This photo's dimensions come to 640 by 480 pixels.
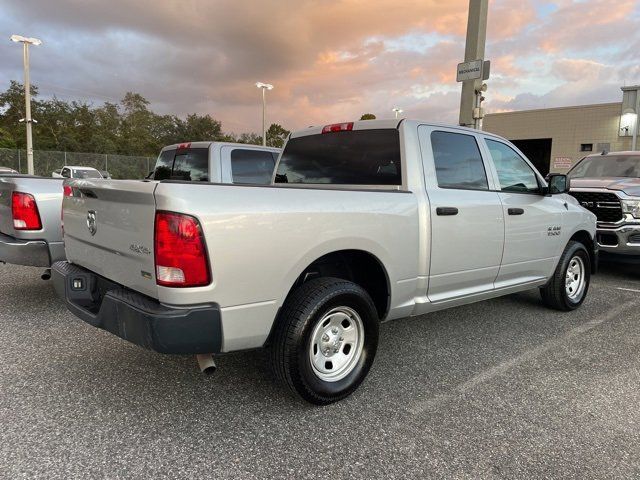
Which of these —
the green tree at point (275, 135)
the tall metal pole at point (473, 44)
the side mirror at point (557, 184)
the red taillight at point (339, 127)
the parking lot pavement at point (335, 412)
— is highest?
the green tree at point (275, 135)

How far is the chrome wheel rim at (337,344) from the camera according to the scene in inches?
121

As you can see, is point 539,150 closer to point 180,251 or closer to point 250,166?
point 250,166

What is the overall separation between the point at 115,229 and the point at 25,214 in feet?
8.18

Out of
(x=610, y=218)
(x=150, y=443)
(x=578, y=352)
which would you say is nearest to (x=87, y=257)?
(x=150, y=443)

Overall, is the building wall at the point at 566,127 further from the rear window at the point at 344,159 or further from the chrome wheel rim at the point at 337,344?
the chrome wheel rim at the point at 337,344

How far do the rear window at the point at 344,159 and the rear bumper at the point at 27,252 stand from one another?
7.83 ft

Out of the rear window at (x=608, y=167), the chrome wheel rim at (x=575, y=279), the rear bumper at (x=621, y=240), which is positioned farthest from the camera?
the rear window at (x=608, y=167)

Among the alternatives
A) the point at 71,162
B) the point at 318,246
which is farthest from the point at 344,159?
the point at 71,162

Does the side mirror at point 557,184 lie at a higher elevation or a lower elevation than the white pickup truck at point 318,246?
higher

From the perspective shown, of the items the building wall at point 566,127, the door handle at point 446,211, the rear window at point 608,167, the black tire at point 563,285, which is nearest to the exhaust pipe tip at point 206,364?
the door handle at point 446,211

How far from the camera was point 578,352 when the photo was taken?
4.14 meters

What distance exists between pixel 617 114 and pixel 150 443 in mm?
33752

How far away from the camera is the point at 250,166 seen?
6.88 metres

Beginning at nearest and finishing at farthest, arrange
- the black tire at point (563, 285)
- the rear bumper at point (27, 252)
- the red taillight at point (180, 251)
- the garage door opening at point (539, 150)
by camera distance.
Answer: the red taillight at point (180, 251) → the rear bumper at point (27, 252) → the black tire at point (563, 285) → the garage door opening at point (539, 150)
